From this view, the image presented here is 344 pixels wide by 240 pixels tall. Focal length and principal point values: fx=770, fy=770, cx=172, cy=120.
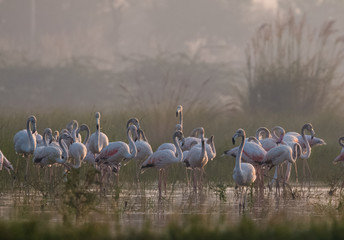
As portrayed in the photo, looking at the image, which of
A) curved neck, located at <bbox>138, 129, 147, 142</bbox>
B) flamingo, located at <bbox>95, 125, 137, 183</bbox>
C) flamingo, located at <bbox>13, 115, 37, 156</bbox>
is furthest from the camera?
curved neck, located at <bbox>138, 129, 147, 142</bbox>

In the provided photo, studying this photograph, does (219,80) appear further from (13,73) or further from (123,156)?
(123,156)

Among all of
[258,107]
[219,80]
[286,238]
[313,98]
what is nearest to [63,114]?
[258,107]

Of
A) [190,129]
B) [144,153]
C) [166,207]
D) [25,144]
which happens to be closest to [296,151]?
[144,153]

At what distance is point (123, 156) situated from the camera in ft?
41.7

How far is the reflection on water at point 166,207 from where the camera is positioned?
923 cm

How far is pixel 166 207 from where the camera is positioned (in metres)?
10.6

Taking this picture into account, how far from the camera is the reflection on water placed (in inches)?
364

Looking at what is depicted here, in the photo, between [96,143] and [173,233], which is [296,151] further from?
[173,233]

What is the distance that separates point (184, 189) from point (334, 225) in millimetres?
6672

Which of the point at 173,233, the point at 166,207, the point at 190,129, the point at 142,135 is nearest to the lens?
the point at 173,233

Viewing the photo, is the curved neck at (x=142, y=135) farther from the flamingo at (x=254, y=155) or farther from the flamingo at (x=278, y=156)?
the flamingo at (x=278, y=156)

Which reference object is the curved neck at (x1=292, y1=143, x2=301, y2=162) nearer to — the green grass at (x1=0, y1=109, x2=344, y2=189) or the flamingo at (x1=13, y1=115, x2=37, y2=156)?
the green grass at (x1=0, y1=109, x2=344, y2=189)

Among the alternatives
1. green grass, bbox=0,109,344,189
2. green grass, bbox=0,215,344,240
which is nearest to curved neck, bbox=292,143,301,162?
green grass, bbox=0,109,344,189

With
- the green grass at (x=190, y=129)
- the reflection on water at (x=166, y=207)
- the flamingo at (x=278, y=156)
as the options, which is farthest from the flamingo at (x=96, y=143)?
the flamingo at (x=278, y=156)
